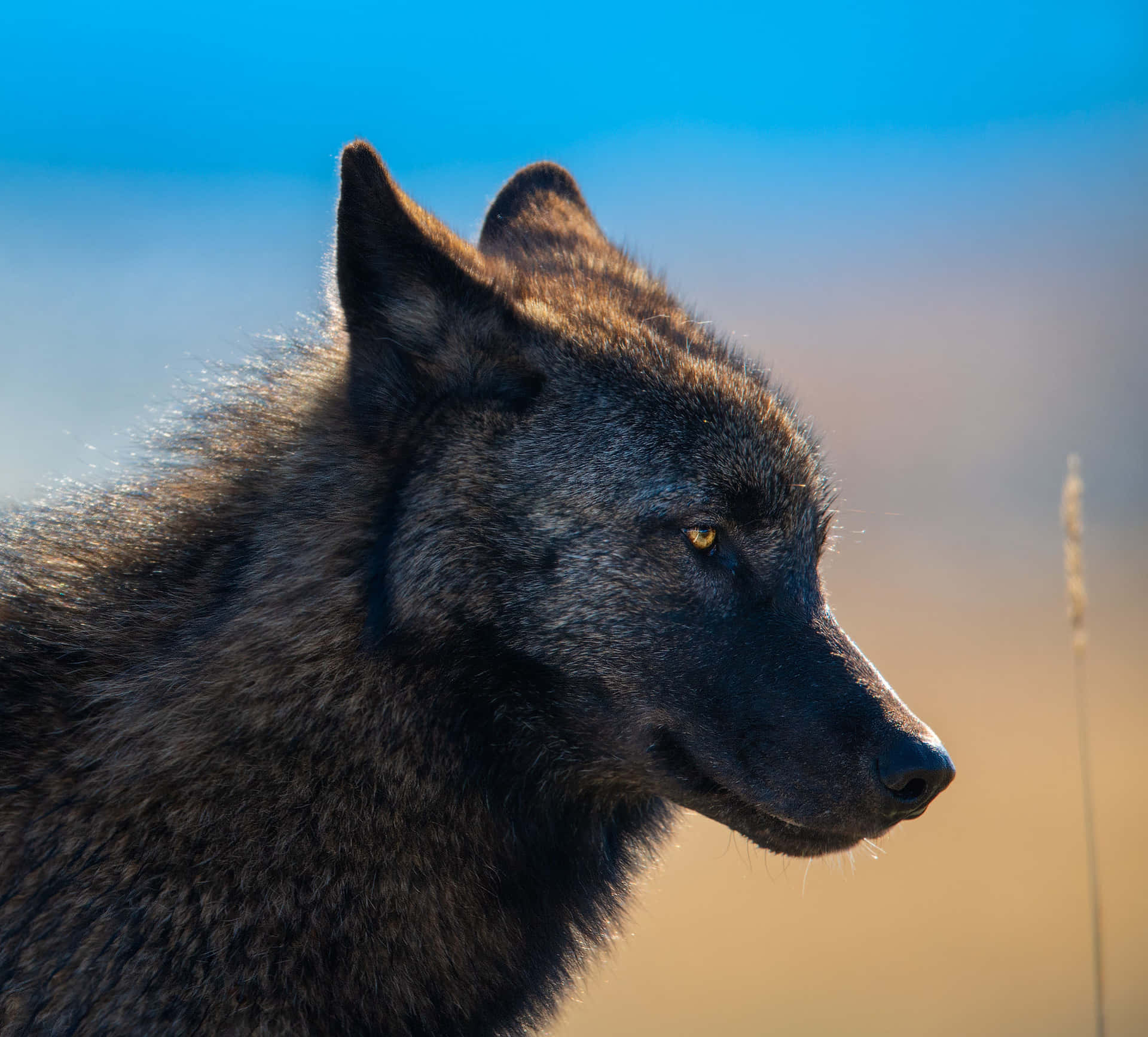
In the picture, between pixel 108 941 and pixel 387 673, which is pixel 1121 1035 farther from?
pixel 108 941

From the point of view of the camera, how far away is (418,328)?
326cm

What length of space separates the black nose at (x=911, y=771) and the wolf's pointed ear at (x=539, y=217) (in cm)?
231

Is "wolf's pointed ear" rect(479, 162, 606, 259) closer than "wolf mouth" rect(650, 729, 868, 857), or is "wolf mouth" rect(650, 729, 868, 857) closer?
"wolf mouth" rect(650, 729, 868, 857)

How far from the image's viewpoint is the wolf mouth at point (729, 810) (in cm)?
313

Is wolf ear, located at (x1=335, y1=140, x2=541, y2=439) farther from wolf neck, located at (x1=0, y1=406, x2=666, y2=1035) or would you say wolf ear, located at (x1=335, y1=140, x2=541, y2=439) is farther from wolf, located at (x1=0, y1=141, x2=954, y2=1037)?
wolf neck, located at (x1=0, y1=406, x2=666, y2=1035)

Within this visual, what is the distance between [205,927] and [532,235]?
9.31 feet

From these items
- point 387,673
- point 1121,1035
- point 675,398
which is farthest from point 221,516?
point 1121,1035

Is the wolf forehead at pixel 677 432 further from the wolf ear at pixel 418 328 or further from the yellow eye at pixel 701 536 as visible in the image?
the wolf ear at pixel 418 328

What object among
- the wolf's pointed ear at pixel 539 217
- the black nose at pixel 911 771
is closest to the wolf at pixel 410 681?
the black nose at pixel 911 771

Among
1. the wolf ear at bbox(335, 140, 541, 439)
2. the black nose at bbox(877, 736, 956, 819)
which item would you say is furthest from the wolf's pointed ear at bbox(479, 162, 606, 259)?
the black nose at bbox(877, 736, 956, 819)

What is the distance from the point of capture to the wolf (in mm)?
2898

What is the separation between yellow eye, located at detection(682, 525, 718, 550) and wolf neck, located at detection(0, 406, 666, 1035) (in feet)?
2.22

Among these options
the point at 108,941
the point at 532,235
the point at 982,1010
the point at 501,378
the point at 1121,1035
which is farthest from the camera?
the point at 982,1010

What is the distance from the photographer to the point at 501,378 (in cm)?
331
